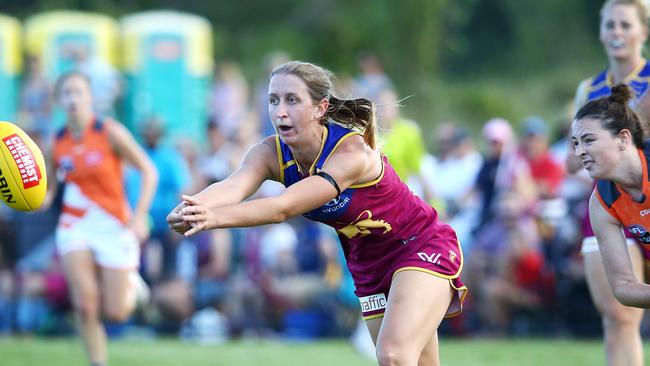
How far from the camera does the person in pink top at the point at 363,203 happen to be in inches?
195

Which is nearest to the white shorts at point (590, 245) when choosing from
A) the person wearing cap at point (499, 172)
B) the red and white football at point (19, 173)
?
the red and white football at point (19, 173)

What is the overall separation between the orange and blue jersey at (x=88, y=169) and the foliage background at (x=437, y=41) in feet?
43.2

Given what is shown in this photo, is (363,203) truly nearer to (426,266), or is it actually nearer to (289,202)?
(426,266)

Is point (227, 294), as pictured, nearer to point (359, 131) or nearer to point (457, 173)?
point (457, 173)

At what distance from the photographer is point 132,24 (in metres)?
16.5

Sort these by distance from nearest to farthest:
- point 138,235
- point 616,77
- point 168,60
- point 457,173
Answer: point 616,77
point 138,235
point 457,173
point 168,60

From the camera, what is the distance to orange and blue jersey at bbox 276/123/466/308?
5113 mm

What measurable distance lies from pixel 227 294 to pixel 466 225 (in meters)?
2.42

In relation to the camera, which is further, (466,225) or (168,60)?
(168,60)

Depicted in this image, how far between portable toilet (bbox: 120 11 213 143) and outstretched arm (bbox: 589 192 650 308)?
11.3 m

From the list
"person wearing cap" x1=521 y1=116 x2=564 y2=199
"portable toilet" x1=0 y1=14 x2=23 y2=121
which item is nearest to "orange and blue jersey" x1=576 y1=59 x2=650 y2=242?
"person wearing cap" x1=521 y1=116 x2=564 y2=199

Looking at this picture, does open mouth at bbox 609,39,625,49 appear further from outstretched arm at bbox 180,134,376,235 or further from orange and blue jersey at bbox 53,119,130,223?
orange and blue jersey at bbox 53,119,130,223

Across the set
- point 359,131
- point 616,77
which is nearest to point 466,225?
point 616,77

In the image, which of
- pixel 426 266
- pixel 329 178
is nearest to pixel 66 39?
pixel 426 266
